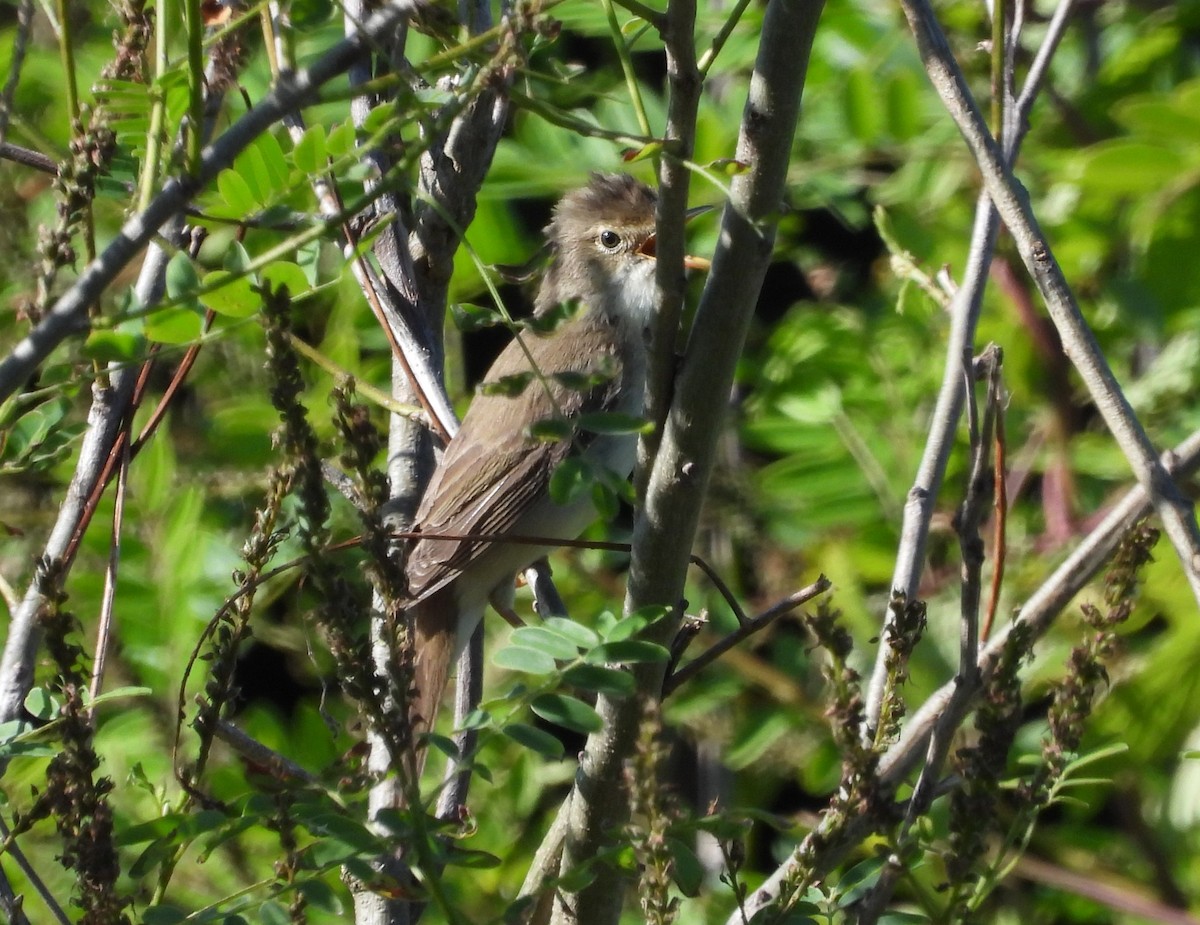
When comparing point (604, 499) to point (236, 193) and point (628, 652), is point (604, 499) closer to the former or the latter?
point (628, 652)

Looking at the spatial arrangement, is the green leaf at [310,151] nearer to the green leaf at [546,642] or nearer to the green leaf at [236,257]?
the green leaf at [236,257]

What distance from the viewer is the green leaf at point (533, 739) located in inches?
63.1

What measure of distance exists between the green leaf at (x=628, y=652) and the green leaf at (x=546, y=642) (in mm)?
51

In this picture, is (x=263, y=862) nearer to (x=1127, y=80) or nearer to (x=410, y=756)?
(x=410, y=756)

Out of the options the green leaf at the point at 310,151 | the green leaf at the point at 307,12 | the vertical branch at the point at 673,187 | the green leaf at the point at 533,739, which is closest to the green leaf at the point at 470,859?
the green leaf at the point at 533,739

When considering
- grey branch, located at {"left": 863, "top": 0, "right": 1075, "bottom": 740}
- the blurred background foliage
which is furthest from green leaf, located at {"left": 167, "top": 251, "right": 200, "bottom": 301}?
the blurred background foliage

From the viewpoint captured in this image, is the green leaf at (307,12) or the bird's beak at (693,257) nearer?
the green leaf at (307,12)

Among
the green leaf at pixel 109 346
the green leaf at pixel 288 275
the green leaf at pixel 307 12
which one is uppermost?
the green leaf at pixel 307 12

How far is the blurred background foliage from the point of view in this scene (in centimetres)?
339

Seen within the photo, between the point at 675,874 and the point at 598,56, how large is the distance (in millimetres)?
3724

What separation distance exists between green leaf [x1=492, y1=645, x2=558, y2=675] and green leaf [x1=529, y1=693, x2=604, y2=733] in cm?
4

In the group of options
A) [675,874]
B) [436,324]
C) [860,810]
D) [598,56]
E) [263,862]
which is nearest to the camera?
[860,810]

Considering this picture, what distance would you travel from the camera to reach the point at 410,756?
4.49ft

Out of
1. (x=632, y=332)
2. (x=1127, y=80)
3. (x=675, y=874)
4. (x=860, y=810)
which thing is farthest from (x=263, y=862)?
(x=1127, y=80)
